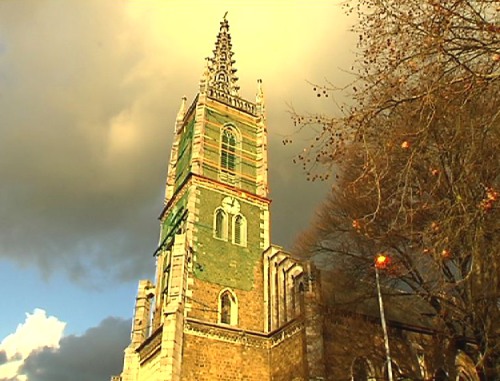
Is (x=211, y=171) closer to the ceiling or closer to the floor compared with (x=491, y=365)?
closer to the ceiling

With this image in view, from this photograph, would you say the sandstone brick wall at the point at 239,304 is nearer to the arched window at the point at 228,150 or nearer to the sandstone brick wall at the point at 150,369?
the sandstone brick wall at the point at 150,369

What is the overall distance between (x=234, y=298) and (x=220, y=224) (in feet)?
12.2

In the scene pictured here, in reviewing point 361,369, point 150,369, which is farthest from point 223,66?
point 361,369

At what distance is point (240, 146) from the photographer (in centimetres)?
2758

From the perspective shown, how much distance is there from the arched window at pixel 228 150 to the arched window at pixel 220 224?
2800 mm

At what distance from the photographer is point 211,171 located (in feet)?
83.7

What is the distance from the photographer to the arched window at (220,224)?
23.3m

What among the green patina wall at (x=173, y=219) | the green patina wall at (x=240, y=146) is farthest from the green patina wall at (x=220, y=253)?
the green patina wall at (x=240, y=146)

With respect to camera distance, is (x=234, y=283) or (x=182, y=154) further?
(x=182, y=154)

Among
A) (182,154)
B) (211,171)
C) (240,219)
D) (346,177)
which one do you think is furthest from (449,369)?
(182,154)

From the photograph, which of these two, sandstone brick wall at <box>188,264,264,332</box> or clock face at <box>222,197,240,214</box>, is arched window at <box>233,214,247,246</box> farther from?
sandstone brick wall at <box>188,264,264,332</box>

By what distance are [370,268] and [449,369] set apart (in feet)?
13.6

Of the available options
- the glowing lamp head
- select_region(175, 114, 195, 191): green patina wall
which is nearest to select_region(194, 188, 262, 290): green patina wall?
select_region(175, 114, 195, 191): green patina wall

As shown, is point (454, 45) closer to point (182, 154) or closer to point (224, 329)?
point (224, 329)
